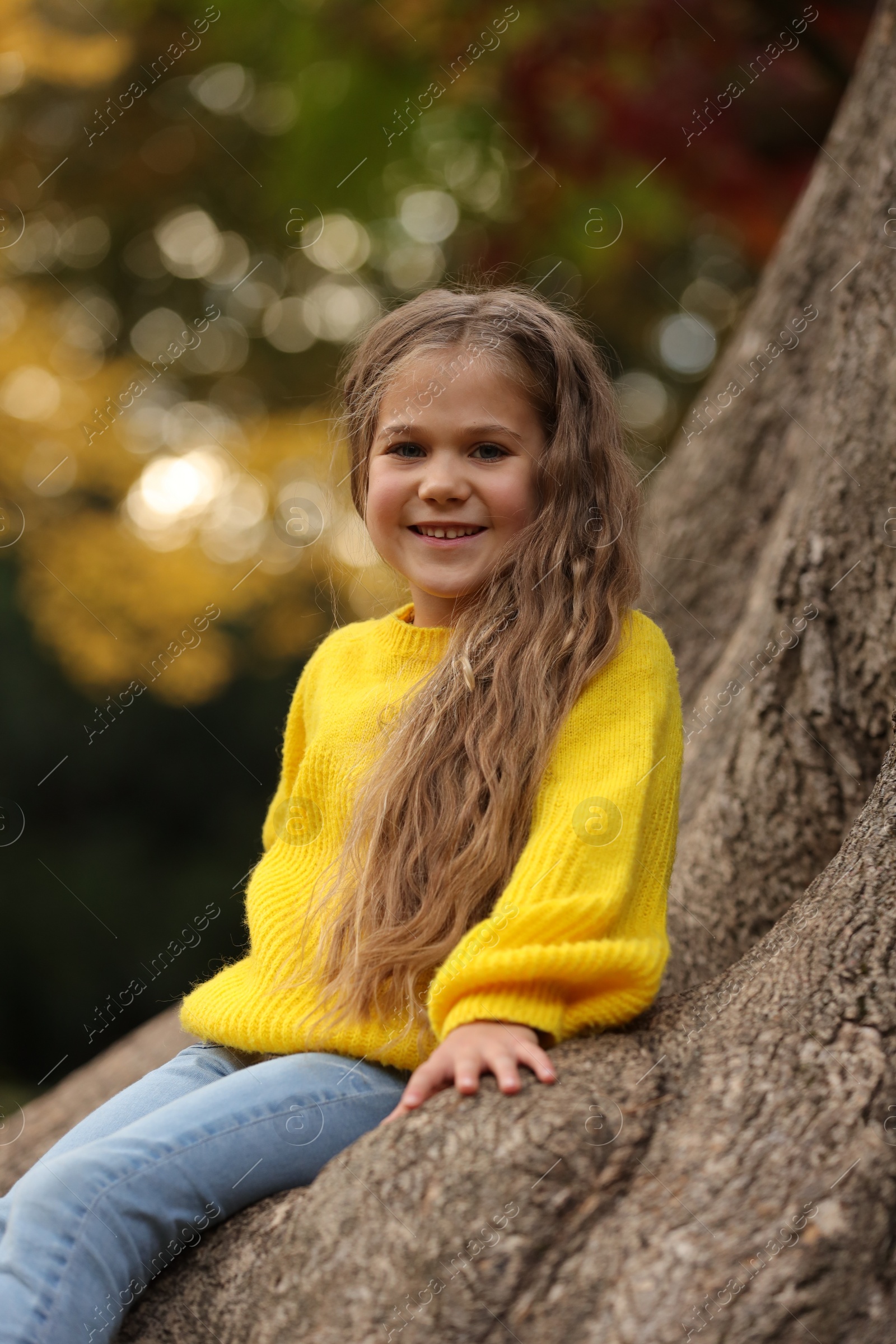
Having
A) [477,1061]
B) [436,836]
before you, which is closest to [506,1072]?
[477,1061]

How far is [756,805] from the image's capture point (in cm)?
245

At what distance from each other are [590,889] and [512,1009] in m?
0.19

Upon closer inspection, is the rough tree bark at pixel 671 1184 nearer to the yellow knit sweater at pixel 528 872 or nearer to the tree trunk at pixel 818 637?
the tree trunk at pixel 818 637

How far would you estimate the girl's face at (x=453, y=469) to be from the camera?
73.0 inches

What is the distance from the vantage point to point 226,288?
26.1ft

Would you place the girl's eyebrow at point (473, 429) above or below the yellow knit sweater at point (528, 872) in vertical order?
above

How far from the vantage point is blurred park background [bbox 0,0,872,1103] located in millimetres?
4539

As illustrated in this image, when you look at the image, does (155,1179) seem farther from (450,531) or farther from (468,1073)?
(450,531)

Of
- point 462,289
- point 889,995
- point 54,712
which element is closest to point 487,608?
point 462,289

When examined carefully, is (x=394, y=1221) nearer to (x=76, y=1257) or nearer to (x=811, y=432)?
(x=76, y=1257)

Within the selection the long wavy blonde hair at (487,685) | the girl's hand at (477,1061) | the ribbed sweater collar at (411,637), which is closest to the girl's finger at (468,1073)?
the girl's hand at (477,1061)

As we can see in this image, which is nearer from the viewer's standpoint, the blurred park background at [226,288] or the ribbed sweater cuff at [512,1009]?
the ribbed sweater cuff at [512,1009]

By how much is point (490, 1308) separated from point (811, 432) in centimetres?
214

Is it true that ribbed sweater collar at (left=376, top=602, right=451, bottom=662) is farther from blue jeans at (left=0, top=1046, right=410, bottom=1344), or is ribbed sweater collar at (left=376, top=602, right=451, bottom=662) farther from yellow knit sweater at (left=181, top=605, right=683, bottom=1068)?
blue jeans at (left=0, top=1046, right=410, bottom=1344)
